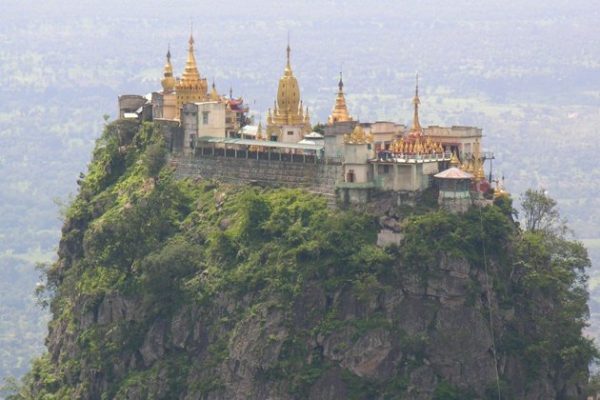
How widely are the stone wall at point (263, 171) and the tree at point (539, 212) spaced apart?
7.76 m

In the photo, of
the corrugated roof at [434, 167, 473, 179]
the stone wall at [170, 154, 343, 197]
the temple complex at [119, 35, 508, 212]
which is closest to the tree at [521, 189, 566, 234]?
the temple complex at [119, 35, 508, 212]

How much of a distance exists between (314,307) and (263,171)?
7.44 metres

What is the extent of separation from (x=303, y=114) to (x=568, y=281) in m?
13.7

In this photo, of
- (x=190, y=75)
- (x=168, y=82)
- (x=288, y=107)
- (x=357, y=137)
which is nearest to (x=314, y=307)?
(x=357, y=137)

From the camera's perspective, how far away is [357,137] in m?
65.6

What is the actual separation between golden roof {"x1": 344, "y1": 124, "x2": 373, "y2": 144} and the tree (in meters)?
7.23

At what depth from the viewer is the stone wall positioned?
66.8 metres

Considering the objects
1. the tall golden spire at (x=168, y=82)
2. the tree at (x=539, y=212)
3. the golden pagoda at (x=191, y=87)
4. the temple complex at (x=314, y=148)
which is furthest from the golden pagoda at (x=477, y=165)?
the tall golden spire at (x=168, y=82)

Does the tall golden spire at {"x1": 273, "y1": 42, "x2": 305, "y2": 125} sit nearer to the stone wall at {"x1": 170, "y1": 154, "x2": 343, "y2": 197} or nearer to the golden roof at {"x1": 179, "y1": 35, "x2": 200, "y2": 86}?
the golden roof at {"x1": 179, "y1": 35, "x2": 200, "y2": 86}

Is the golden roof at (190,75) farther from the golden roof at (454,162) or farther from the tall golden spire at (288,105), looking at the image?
the golden roof at (454,162)

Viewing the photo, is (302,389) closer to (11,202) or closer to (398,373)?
(398,373)

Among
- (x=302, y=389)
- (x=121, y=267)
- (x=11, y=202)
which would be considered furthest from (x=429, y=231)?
(x=11, y=202)

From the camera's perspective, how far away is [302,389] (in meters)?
62.0

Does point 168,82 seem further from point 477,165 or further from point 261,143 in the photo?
point 477,165
